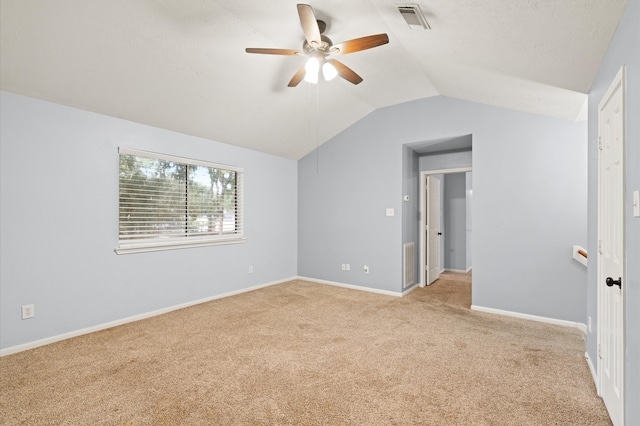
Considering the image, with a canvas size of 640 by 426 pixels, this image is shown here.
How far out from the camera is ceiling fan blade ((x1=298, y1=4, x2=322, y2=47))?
7.20 feet

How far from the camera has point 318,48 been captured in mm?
2674

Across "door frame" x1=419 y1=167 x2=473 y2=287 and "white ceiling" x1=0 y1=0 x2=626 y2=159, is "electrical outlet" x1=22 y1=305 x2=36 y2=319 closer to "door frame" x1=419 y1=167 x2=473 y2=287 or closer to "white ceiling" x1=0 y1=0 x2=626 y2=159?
"white ceiling" x1=0 y1=0 x2=626 y2=159

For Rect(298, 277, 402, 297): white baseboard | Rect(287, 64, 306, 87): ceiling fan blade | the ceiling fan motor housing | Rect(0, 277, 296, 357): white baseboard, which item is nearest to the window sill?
Rect(0, 277, 296, 357): white baseboard

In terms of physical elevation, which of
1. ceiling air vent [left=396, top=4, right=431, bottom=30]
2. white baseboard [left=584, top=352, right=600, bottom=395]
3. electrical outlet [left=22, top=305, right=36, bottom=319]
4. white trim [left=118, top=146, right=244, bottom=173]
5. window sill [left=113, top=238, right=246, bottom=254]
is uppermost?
ceiling air vent [left=396, top=4, right=431, bottom=30]

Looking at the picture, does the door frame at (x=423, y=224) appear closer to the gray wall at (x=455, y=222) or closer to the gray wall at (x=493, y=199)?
the gray wall at (x=493, y=199)

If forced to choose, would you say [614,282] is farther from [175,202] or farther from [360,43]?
[175,202]

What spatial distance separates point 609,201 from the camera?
2021 mm

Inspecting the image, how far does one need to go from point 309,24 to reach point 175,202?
301 centimetres

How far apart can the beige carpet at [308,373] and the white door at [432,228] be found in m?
1.96

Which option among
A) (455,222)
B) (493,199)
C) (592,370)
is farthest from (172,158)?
(455,222)

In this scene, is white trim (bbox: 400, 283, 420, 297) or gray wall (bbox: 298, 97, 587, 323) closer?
gray wall (bbox: 298, 97, 587, 323)

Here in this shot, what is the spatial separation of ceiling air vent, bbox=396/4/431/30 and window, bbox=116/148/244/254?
3.25 meters

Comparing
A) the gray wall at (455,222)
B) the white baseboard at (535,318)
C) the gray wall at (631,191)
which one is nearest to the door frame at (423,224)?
the white baseboard at (535,318)

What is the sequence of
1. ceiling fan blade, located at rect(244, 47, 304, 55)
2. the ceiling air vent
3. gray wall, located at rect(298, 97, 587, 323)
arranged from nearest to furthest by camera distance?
the ceiling air vent
ceiling fan blade, located at rect(244, 47, 304, 55)
gray wall, located at rect(298, 97, 587, 323)
